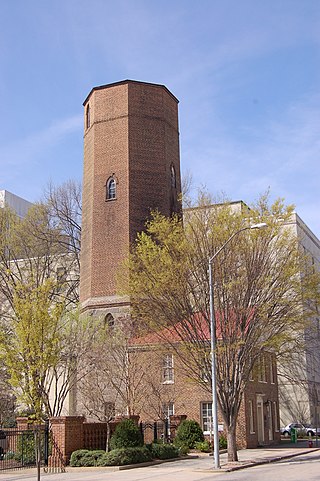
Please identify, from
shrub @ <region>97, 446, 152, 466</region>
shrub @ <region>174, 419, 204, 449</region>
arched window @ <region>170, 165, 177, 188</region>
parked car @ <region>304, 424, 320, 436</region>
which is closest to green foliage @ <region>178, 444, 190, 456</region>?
shrub @ <region>174, 419, 204, 449</region>

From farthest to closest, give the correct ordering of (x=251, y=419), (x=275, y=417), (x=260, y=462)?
1. (x=275, y=417)
2. (x=251, y=419)
3. (x=260, y=462)

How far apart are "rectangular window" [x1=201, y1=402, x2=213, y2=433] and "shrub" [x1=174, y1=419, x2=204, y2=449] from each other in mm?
2793

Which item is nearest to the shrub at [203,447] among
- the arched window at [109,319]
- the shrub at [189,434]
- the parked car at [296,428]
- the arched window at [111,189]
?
the shrub at [189,434]

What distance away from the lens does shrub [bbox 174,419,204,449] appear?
3244cm

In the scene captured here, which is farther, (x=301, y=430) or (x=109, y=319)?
(x=301, y=430)

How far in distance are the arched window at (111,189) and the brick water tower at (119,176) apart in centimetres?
7

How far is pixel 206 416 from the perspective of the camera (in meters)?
35.9

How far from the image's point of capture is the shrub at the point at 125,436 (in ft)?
86.1

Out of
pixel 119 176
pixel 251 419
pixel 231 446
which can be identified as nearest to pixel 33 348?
pixel 231 446

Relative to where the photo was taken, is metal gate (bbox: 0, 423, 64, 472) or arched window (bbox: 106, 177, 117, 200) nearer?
metal gate (bbox: 0, 423, 64, 472)

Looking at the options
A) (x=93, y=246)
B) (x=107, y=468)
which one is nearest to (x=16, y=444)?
(x=107, y=468)

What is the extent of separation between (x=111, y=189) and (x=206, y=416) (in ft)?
55.4

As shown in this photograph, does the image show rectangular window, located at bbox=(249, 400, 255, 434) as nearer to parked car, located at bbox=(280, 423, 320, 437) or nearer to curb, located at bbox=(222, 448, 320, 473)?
curb, located at bbox=(222, 448, 320, 473)

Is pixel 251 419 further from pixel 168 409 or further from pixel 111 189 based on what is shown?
pixel 111 189
